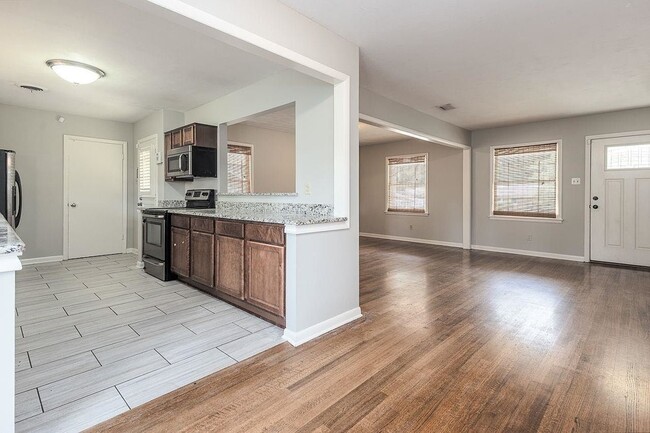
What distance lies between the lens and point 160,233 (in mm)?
4352

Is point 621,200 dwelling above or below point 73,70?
below

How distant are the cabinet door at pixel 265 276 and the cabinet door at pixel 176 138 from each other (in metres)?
2.62

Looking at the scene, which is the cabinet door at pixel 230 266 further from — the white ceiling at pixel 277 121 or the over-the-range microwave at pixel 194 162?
the white ceiling at pixel 277 121

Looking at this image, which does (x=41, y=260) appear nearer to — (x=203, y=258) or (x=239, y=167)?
(x=239, y=167)

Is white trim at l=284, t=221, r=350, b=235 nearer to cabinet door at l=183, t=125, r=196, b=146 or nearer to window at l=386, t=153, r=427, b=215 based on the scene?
cabinet door at l=183, t=125, r=196, b=146

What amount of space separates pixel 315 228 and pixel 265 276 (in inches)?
24.4

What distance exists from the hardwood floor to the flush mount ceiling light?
131 inches

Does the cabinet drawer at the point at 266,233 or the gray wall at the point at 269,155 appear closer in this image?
the cabinet drawer at the point at 266,233

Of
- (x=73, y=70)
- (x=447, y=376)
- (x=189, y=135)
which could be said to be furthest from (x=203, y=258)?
(x=447, y=376)

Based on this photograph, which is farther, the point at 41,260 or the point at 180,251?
the point at 41,260

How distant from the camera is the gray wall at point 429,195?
7.24m

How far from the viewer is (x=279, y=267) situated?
268 cm

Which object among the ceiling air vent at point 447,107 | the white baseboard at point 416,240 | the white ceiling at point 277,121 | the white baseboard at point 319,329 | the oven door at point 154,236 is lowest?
the white baseboard at point 319,329

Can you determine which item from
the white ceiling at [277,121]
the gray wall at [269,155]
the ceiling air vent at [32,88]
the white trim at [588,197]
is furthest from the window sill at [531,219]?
the ceiling air vent at [32,88]
